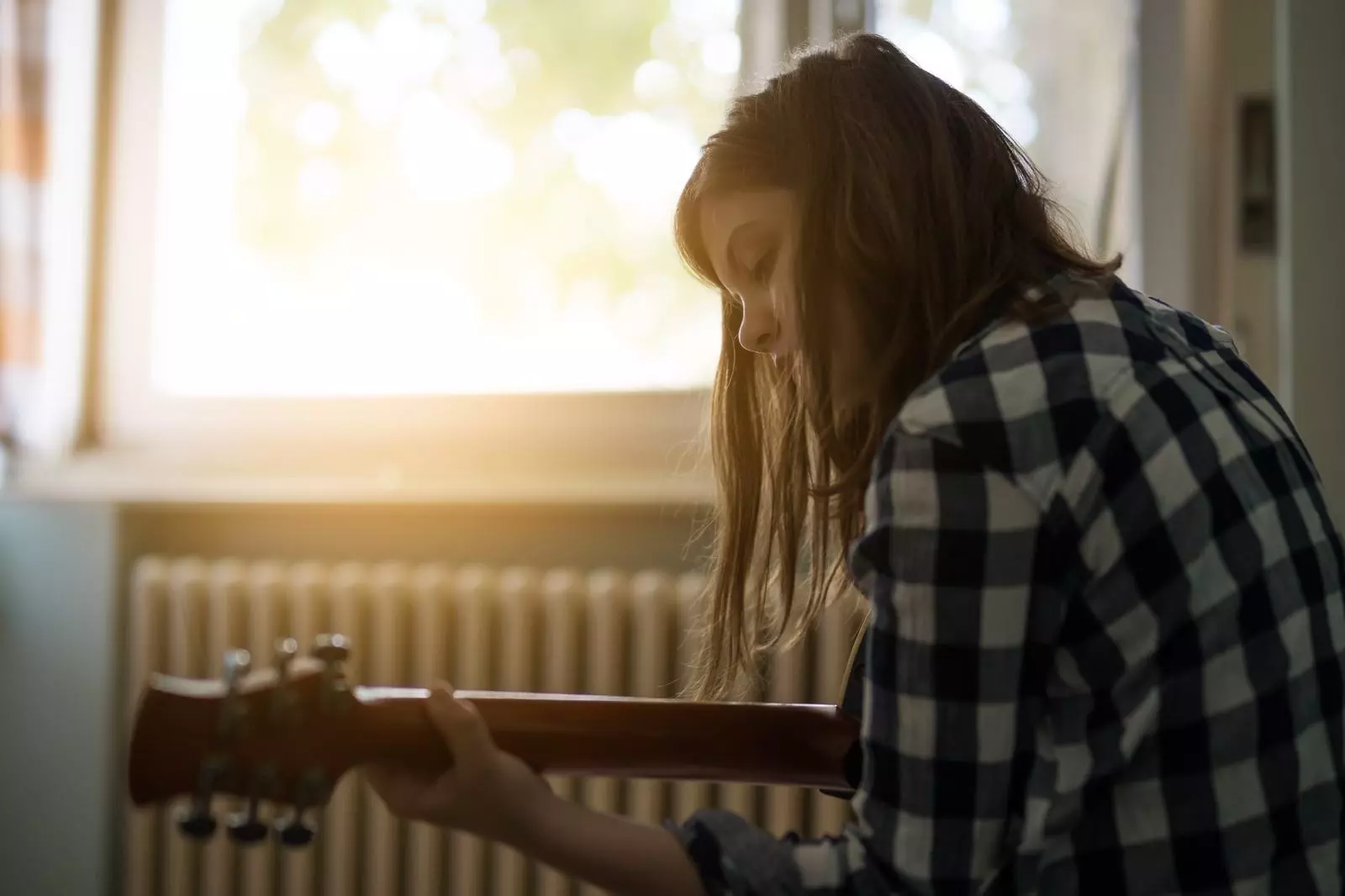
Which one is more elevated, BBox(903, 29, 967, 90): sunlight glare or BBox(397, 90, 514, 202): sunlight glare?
BBox(903, 29, 967, 90): sunlight glare

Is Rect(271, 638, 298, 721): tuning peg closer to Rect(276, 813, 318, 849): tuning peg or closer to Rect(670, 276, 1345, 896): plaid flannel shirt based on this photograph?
Rect(276, 813, 318, 849): tuning peg

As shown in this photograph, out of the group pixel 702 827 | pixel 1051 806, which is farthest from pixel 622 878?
pixel 1051 806

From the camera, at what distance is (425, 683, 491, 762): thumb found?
65 cm

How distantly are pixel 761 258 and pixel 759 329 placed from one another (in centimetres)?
5

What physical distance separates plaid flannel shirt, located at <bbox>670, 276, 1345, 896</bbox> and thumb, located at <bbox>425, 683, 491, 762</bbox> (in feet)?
0.76

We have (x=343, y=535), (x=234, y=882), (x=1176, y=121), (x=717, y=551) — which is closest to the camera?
(x=717, y=551)

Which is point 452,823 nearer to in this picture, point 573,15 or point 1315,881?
point 1315,881

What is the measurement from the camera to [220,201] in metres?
1.92

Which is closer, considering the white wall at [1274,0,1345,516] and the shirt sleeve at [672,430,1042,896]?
the shirt sleeve at [672,430,1042,896]

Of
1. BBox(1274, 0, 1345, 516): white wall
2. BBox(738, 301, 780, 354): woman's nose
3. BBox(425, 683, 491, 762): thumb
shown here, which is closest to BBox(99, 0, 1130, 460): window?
BBox(1274, 0, 1345, 516): white wall

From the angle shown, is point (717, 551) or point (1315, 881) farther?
point (717, 551)

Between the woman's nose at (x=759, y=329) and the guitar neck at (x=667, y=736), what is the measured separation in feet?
0.83

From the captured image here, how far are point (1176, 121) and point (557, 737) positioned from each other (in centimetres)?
120

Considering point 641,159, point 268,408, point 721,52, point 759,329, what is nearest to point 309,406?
point 268,408
